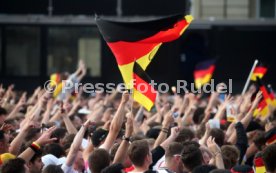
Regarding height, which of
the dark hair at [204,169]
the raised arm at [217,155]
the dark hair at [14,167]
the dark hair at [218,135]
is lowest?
the dark hair at [218,135]

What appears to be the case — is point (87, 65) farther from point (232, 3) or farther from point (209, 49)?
point (232, 3)

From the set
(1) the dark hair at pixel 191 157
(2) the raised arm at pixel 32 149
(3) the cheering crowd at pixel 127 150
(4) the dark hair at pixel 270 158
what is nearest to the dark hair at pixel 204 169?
(3) the cheering crowd at pixel 127 150

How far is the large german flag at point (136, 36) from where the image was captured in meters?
12.7

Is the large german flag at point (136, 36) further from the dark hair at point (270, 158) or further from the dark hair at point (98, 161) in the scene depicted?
the dark hair at point (270, 158)

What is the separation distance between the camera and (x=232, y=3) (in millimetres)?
43906

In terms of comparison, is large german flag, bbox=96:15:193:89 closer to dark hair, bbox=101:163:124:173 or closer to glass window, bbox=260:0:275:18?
dark hair, bbox=101:163:124:173

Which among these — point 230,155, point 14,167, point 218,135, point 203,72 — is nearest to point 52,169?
point 14,167

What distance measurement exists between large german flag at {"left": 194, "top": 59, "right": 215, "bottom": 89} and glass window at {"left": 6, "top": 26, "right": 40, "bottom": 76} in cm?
522

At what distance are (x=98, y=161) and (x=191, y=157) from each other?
94 centimetres

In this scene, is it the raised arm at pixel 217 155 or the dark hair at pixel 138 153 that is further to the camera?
the raised arm at pixel 217 155

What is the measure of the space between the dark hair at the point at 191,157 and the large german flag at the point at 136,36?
285 cm

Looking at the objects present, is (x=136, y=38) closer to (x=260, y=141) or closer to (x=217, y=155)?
(x=260, y=141)

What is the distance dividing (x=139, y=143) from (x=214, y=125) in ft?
15.4

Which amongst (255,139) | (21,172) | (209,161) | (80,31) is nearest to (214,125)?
(255,139)
